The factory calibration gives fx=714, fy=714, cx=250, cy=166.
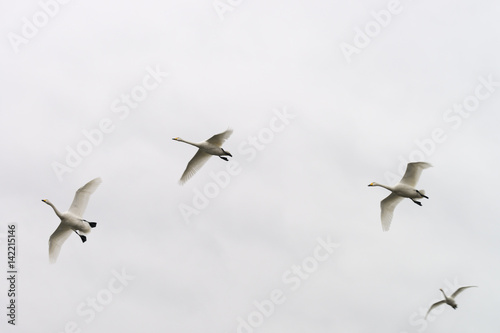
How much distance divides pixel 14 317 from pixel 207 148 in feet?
61.8

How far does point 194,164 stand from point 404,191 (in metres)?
14.5

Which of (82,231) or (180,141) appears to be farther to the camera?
(180,141)

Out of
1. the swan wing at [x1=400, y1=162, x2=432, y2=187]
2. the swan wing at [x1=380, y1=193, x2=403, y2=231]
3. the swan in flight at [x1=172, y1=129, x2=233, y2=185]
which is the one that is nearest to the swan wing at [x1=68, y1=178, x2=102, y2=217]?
the swan in flight at [x1=172, y1=129, x2=233, y2=185]

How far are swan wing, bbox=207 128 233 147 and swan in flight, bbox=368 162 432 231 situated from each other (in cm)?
1130

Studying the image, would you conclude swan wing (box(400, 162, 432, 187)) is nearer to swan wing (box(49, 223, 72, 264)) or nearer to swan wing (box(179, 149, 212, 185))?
swan wing (box(179, 149, 212, 185))

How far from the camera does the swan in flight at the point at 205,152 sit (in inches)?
1871

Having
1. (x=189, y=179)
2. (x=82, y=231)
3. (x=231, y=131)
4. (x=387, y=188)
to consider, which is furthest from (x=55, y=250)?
(x=387, y=188)

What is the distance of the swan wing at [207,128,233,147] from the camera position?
155 feet

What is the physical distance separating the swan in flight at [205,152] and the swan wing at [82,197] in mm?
7182

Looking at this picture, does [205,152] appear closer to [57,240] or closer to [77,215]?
[77,215]

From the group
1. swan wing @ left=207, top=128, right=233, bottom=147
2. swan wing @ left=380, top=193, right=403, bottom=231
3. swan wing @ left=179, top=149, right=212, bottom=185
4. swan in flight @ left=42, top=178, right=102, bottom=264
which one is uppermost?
swan wing @ left=207, top=128, right=233, bottom=147

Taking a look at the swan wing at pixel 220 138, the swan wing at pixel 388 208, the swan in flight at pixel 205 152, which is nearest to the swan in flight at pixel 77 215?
the swan in flight at pixel 205 152

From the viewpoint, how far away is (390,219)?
4956cm

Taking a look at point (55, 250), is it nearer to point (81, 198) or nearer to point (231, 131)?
point (81, 198)
